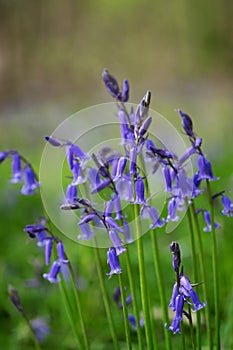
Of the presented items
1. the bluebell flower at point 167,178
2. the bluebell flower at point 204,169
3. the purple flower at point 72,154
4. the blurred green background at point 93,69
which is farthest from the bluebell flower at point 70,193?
the blurred green background at point 93,69

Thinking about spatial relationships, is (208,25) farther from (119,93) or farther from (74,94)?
(119,93)

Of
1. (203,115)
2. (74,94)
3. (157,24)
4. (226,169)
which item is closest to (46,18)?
(74,94)

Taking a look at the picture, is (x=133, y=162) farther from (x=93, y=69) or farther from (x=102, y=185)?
(x=93, y=69)

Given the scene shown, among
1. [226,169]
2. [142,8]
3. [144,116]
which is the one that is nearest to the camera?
[144,116]

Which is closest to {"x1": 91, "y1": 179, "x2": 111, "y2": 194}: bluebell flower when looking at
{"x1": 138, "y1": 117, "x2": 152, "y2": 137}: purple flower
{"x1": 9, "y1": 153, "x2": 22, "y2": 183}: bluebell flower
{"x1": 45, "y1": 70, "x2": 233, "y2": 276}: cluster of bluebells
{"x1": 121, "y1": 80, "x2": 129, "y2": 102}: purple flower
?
{"x1": 45, "y1": 70, "x2": 233, "y2": 276}: cluster of bluebells

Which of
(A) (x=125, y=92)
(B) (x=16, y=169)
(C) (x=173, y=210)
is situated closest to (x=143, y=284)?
(C) (x=173, y=210)

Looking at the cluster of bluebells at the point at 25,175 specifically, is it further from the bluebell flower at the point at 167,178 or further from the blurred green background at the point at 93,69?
the blurred green background at the point at 93,69
